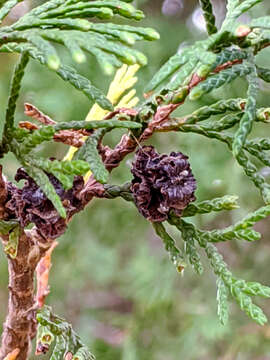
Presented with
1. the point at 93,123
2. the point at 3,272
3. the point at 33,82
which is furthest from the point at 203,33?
the point at 93,123

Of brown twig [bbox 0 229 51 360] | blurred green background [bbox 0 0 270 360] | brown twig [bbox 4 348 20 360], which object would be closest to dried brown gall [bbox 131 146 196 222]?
brown twig [bbox 0 229 51 360]

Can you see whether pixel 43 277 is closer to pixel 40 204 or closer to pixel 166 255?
pixel 40 204

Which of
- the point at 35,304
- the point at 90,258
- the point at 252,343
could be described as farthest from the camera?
the point at 90,258

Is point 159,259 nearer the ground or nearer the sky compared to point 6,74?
nearer the ground

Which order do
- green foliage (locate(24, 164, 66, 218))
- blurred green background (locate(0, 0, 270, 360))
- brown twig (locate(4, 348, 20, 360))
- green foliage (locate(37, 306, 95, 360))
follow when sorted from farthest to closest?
blurred green background (locate(0, 0, 270, 360)) < brown twig (locate(4, 348, 20, 360)) < green foliage (locate(37, 306, 95, 360)) < green foliage (locate(24, 164, 66, 218))

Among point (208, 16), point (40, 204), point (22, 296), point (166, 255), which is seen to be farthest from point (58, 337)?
point (166, 255)

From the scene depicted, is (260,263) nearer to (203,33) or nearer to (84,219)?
(84,219)

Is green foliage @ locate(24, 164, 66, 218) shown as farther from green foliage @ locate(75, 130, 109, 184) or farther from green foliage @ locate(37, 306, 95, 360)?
green foliage @ locate(37, 306, 95, 360)
